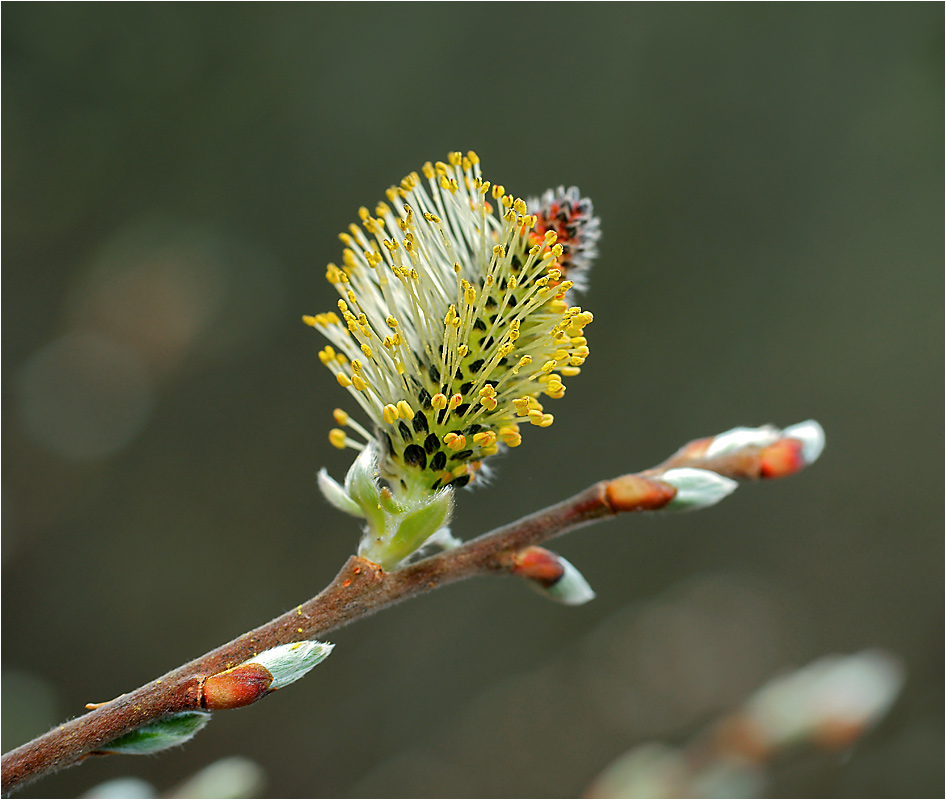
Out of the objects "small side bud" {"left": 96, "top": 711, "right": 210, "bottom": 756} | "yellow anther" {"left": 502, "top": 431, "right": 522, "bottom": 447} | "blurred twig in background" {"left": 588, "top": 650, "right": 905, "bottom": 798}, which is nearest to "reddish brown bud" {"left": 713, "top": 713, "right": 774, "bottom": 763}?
"blurred twig in background" {"left": 588, "top": 650, "right": 905, "bottom": 798}

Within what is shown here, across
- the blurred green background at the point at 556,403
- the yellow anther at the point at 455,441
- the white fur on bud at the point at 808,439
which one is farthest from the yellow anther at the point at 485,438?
the blurred green background at the point at 556,403

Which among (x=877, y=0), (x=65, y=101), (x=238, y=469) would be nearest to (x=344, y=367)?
(x=65, y=101)

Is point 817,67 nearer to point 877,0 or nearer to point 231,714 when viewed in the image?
point 877,0

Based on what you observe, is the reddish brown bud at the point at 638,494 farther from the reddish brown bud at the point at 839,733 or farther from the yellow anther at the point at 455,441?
the reddish brown bud at the point at 839,733

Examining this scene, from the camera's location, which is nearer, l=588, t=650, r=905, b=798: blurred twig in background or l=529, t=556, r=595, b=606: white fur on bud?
l=529, t=556, r=595, b=606: white fur on bud

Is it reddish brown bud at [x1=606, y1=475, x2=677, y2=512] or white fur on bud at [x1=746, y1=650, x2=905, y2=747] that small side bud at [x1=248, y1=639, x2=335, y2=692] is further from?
white fur on bud at [x1=746, y1=650, x2=905, y2=747]

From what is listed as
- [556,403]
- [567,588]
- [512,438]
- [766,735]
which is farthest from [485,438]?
[556,403]
